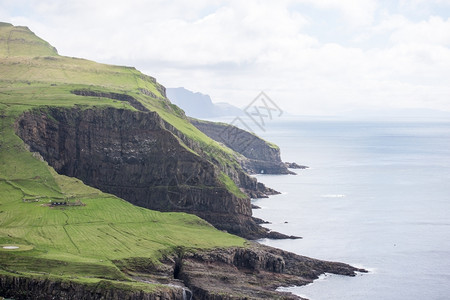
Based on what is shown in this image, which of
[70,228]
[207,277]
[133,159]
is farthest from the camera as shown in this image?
[133,159]

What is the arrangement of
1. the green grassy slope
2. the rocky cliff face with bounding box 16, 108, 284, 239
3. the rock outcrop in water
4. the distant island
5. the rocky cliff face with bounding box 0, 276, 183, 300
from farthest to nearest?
the rocky cliff face with bounding box 16, 108, 284, 239, the green grassy slope, the distant island, the rock outcrop in water, the rocky cliff face with bounding box 0, 276, 183, 300

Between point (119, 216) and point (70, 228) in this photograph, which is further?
point (119, 216)

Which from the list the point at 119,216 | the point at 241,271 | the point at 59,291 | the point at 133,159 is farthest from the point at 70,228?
the point at 133,159

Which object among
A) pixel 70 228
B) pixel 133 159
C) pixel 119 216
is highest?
pixel 133 159

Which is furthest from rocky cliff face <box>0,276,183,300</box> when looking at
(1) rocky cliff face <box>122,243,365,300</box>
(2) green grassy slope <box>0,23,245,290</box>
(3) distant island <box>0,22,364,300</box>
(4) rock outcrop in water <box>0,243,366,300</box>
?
(1) rocky cliff face <box>122,243,365,300</box>

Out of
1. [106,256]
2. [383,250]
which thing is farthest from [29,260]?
[383,250]

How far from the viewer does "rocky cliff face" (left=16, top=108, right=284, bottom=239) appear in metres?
175

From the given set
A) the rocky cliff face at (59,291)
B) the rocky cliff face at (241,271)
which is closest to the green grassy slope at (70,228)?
the rocky cliff face at (59,291)

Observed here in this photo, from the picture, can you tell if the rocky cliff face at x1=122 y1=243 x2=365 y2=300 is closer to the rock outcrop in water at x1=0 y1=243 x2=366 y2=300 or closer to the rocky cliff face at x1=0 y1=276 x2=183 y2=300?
the rock outcrop in water at x1=0 y1=243 x2=366 y2=300

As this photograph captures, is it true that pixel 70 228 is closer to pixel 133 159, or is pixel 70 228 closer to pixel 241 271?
pixel 241 271

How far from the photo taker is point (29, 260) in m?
115

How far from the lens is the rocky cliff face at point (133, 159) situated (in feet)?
575

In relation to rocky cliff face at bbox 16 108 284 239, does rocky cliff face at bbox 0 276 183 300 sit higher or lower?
lower

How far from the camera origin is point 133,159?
597ft
